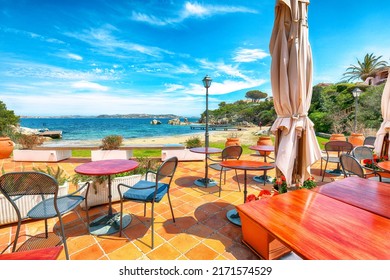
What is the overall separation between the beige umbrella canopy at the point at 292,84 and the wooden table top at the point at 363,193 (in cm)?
56

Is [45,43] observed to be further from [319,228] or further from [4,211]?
[319,228]

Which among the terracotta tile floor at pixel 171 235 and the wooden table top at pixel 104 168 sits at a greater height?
the wooden table top at pixel 104 168

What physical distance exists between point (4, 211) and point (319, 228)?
11.1 feet

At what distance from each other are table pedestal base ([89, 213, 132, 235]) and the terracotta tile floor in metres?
0.07

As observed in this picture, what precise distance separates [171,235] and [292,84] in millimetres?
2477

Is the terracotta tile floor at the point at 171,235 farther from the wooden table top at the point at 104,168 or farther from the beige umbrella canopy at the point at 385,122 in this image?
the beige umbrella canopy at the point at 385,122

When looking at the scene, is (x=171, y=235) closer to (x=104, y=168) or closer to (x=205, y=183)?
(x=104, y=168)

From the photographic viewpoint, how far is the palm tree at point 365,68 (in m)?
23.2

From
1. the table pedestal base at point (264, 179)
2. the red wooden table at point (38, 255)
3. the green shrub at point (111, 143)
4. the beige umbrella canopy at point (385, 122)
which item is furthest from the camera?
the green shrub at point (111, 143)

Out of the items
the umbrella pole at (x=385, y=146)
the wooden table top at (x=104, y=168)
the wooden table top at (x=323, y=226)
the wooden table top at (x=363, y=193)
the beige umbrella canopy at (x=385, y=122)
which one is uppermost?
the beige umbrella canopy at (x=385, y=122)

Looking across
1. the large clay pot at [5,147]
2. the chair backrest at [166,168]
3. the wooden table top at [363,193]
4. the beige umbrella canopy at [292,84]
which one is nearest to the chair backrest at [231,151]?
the beige umbrella canopy at [292,84]

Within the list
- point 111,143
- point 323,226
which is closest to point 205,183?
point 323,226

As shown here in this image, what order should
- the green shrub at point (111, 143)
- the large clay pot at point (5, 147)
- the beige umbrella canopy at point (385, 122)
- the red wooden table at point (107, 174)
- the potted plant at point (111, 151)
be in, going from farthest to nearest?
the large clay pot at point (5, 147) → the green shrub at point (111, 143) → the potted plant at point (111, 151) → the beige umbrella canopy at point (385, 122) → the red wooden table at point (107, 174)
